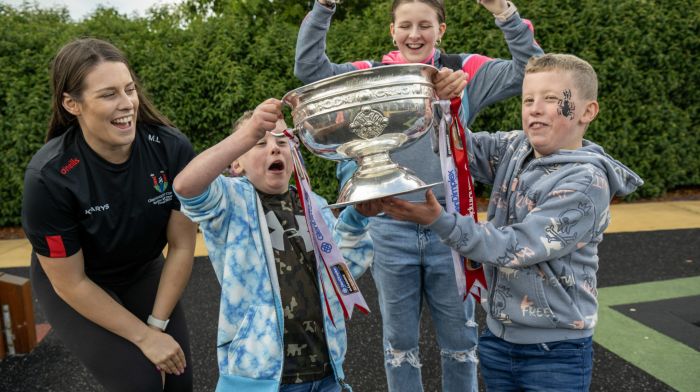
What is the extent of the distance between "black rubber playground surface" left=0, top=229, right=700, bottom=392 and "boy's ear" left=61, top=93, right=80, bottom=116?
1.86m

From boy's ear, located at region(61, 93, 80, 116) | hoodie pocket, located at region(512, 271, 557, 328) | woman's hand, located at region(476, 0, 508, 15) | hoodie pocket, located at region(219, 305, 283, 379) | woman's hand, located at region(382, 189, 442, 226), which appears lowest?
hoodie pocket, located at region(219, 305, 283, 379)

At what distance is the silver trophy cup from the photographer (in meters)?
1.67

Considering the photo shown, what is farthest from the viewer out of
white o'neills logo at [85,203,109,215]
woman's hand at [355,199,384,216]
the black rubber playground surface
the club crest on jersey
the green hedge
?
the green hedge

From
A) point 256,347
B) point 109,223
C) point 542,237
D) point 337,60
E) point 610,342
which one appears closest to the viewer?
point 542,237

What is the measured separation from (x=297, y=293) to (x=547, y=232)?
2.96ft

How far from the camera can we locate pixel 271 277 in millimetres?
2121

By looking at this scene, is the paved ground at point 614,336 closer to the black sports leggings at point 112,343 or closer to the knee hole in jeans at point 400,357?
the knee hole in jeans at point 400,357

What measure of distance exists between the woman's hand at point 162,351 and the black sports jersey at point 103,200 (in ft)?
1.01

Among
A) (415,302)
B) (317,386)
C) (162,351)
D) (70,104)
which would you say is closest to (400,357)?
(415,302)

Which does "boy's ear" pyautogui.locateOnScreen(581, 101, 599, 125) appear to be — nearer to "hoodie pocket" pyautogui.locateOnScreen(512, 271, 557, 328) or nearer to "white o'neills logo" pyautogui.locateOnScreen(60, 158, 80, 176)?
"hoodie pocket" pyautogui.locateOnScreen(512, 271, 557, 328)

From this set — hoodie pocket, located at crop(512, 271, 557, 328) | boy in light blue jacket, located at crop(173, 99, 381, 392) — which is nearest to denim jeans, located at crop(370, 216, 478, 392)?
boy in light blue jacket, located at crop(173, 99, 381, 392)

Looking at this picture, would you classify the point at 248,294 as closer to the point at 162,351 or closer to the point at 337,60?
the point at 162,351

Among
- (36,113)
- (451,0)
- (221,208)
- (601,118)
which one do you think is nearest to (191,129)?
(36,113)

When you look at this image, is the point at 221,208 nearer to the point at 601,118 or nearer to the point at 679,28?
the point at 601,118
